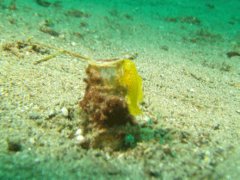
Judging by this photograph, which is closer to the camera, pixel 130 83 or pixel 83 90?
pixel 130 83

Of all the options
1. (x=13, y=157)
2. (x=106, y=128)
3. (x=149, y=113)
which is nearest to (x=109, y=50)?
(x=149, y=113)

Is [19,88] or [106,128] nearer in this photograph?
[106,128]

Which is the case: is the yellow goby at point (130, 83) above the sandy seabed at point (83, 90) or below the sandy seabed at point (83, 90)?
above

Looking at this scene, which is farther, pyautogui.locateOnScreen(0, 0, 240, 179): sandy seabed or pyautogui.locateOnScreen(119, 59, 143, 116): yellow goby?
pyautogui.locateOnScreen(119, 59, 143, 116): yellow goby

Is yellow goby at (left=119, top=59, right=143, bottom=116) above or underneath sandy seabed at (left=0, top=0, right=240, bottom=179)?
above

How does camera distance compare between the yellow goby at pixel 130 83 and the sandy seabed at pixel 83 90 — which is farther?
the yellow goby at pixel 130 83

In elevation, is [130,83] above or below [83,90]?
above

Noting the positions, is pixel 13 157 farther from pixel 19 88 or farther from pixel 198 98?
pixel 198 98

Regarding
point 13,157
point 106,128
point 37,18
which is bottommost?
point 13,157
